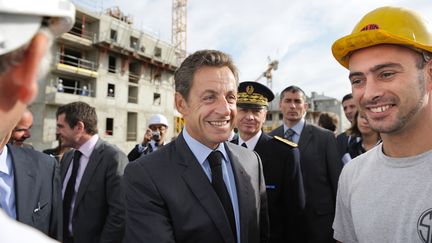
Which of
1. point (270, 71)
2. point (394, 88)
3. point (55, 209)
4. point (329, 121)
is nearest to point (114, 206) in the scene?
point (55, 209)

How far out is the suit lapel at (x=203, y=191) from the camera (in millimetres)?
1769

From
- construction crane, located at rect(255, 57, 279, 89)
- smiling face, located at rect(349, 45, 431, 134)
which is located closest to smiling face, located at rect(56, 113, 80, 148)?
smiling face, located at rect(349, 45, 431, 134)

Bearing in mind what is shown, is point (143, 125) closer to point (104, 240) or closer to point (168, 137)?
point (168, 137)

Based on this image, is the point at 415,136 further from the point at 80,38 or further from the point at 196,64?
the point at 80,38

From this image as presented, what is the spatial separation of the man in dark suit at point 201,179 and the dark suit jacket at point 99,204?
4.62 ft

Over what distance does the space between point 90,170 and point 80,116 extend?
2.70 ft

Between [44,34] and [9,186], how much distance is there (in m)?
1.92

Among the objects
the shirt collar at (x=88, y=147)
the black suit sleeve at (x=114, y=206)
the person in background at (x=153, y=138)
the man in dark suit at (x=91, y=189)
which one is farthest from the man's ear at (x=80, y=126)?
the person in background at (x=153, y=138)

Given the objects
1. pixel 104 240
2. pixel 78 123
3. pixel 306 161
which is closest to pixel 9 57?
pixel 104 240

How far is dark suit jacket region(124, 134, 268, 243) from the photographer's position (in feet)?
5.71

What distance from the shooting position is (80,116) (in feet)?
11.9

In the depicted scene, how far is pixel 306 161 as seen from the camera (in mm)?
4023

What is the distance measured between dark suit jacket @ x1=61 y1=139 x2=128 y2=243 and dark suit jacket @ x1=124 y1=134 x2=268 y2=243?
55.1 inches

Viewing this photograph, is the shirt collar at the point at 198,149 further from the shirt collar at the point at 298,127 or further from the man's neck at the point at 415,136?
the shirt collar at the point at 298,127
